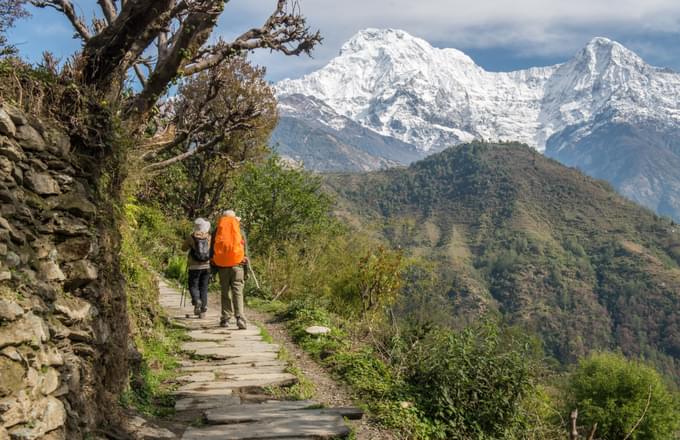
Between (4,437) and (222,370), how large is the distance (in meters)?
3.94

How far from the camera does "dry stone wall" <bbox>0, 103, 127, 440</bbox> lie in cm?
318

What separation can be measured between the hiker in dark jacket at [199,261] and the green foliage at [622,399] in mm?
19672

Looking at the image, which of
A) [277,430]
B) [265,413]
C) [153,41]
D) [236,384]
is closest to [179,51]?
[153,41]

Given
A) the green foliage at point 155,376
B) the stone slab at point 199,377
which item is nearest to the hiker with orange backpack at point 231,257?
the green foliage at point 155,376

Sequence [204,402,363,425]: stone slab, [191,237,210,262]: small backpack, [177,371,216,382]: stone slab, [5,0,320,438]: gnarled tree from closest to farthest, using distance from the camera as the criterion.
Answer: [5,0,320,438]: gnarled tree < [204,402,363,425]: stone slab < [177,371,216,382]: stone slab < [191,237,210,262]: small backpack

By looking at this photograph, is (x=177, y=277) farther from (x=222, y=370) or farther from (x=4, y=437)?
(x=4, y=437)

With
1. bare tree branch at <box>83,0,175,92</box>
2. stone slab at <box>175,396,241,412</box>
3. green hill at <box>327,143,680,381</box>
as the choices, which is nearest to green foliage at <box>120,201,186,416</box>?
stone slab at <box>175,396,241,412</box>

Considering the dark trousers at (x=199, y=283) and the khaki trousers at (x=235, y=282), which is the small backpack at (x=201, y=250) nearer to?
the dark trousers at (x=199, y=283)

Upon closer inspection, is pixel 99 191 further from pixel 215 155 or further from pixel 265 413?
pixel 215 155

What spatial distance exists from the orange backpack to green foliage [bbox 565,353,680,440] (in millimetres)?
20072

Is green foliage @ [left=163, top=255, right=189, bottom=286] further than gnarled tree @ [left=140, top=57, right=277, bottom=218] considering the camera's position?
No

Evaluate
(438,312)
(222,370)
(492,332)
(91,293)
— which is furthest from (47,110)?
(438,312)

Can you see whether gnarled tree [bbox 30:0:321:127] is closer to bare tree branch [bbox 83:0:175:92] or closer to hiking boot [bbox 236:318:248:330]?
bare tree branch [bbox 83:0:175:92]

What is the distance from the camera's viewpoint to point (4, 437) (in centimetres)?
292
